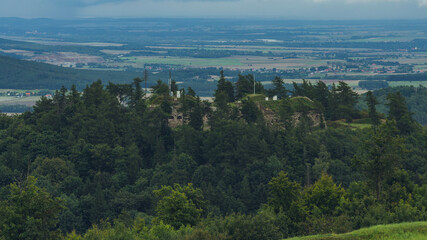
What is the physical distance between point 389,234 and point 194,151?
39682mm

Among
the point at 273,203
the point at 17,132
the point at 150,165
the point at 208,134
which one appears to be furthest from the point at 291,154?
the point at 17,132

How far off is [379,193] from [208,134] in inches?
1155

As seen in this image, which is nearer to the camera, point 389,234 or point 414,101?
point 389,234

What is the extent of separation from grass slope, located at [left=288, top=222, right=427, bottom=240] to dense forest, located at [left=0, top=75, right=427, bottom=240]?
12.2 m

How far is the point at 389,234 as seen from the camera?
108 ft

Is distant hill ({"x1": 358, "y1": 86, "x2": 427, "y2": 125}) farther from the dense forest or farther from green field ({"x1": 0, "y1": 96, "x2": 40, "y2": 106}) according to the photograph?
green field ({"x1": 0, "y1": 96, "x2": 40, "y2": 106})

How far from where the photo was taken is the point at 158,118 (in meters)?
74.6

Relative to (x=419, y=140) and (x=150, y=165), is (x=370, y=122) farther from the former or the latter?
(x=150, y=165)

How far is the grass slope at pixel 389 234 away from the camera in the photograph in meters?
32.5

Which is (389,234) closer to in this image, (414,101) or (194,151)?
(194,151)

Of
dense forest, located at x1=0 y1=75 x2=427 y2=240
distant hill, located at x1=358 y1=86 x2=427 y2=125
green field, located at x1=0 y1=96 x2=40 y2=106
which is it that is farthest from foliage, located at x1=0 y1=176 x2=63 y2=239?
green field, located at x1=0 y1=96 x2=40 y2=106

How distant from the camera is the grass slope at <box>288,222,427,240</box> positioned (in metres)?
32.5

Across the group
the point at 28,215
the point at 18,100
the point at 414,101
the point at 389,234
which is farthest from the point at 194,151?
the point at 18,100

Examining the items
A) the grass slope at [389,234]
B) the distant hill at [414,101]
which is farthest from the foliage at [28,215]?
the distant hill at [414,101]
